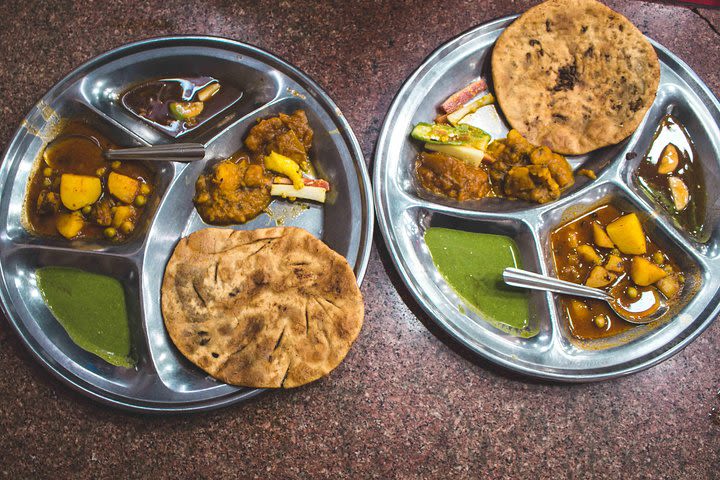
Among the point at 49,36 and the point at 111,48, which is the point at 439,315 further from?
the point at 49,36

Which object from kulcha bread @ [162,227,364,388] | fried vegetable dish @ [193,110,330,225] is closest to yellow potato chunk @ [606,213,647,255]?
kulcha bread @ [162,227,364,388]

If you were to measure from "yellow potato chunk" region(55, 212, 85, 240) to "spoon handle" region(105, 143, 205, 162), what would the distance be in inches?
14.7

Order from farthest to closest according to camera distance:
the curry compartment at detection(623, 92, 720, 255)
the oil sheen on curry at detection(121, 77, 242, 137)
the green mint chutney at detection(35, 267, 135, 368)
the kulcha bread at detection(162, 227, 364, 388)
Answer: the curry compartment at detection(623, 92, 720, 255) → the oil sheen on curry at detection(121, 77, 242, 137) → the green mint chutney at detection(35, 267, 135, 368) → the kulcha bread at detection(162, 227, 364, 388)

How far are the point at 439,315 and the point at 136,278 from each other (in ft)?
5.11

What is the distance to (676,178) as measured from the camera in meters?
3.14

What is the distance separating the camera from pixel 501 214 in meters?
2.93

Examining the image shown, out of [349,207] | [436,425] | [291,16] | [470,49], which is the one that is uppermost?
[291,16]

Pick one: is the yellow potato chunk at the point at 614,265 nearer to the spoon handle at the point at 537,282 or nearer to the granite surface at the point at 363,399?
the spoon handle at the point at 537,282

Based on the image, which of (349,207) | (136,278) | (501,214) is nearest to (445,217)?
(501,214)

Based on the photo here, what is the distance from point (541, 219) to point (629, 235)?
1.66ft

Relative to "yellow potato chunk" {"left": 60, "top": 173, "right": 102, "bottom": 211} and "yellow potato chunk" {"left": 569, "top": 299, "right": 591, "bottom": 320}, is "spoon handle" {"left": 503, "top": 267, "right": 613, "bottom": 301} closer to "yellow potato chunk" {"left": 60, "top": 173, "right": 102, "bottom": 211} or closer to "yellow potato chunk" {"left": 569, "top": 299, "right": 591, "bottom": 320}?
"yellow potato chunk" {"left": 569, "top": 299, "right": 591, "bottom": 320}

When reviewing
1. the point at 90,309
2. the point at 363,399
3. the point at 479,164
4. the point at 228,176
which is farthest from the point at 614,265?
the point at 90,309

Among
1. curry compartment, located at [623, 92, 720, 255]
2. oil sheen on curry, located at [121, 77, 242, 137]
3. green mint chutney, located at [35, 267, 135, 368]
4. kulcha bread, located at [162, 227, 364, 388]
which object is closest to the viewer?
kulcha bread, located at [162, 227, 364, 388]

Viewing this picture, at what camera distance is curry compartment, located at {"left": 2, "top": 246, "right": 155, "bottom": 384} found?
8.82 feet
